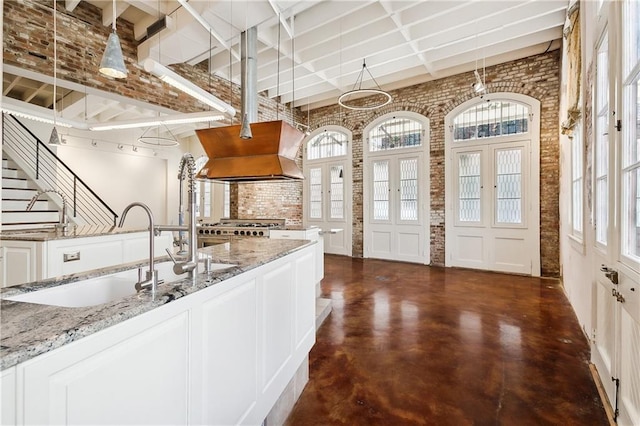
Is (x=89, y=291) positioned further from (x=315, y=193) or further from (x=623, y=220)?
(x=315, y=193)

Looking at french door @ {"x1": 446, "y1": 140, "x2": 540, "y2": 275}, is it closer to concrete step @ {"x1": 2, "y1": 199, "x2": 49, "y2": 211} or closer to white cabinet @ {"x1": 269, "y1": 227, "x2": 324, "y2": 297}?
white cabinet @ {"x1": 269, "y1": 227, "x2": 324, "y2": 297}

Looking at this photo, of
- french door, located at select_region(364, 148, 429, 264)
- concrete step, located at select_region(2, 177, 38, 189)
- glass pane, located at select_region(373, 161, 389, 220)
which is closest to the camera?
concrete step, located at select_region(2, 177, 38, 189)

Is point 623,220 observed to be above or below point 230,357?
above

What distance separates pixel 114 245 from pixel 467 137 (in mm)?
6371

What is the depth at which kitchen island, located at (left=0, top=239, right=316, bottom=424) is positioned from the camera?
72 cm

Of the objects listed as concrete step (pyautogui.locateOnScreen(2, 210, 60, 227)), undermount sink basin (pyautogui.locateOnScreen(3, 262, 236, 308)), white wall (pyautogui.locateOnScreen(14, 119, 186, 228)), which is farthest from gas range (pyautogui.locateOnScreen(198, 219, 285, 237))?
white wall (pyautogui.locateOnScreen(14, 119, 186, 228))

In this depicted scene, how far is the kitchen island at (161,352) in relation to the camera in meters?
0.72

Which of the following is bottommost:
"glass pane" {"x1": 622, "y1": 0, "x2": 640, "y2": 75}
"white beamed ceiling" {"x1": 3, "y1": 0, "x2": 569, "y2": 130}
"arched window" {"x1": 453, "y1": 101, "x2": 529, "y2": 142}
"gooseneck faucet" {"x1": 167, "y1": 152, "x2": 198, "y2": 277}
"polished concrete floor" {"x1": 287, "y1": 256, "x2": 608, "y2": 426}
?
"polished concrete floor" {"x1": 287, "y1": 256, "x2": 608, "y2": 426}

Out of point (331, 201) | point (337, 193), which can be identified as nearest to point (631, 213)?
point (337, 193)

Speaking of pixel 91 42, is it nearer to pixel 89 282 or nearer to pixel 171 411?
pixel 89 282

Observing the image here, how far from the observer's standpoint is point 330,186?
821cm

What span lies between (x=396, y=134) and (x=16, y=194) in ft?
24.6

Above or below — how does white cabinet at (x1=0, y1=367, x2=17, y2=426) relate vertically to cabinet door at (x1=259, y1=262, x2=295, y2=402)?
above

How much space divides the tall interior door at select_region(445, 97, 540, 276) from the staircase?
743 cm
